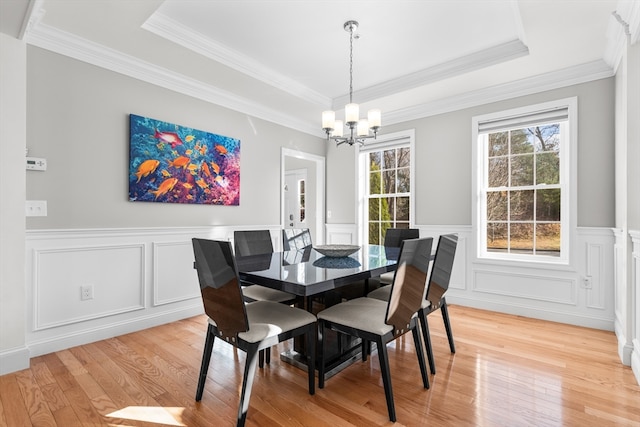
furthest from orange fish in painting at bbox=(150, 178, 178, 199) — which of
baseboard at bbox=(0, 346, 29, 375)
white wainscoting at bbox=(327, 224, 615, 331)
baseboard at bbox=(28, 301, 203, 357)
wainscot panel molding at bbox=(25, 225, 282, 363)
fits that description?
white wainscoting at bbox=(327, 224, 615, 331)

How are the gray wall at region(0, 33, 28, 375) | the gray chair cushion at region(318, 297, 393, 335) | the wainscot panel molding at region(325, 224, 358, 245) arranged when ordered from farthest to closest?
the wainscot panel molding at region(325, 224, 358, 245) < the gray wall at region(0, 33, 28, 375) < the gray chair cushion at region(318, 297, 393, 335)

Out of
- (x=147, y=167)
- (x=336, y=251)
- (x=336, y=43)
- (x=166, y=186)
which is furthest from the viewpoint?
(x=166, y=186)

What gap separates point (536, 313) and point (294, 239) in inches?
105

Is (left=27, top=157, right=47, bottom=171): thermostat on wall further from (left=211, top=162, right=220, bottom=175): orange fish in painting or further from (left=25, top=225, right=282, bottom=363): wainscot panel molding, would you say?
(left=211, top=162, right=220, bottom=175): orange fish in painting

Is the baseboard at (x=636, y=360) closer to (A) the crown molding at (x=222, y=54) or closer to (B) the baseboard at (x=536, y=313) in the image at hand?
(B) the baseboard at (x=536, y=313)

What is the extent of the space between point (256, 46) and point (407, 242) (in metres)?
2.39

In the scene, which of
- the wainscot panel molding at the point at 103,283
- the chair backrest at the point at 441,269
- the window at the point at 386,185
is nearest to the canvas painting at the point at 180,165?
the wainscot panel molding at the point at 103,283

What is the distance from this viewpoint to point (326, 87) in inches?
154

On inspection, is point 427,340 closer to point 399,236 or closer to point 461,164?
point 399,236

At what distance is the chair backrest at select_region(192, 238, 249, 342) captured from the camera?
5.20ft

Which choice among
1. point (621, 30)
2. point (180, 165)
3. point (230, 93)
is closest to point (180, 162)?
point (180, 165)

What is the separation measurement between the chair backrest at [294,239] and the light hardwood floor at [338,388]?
3.42ft

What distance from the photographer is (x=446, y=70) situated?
3381 mm

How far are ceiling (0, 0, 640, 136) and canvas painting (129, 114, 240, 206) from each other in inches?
19.1
